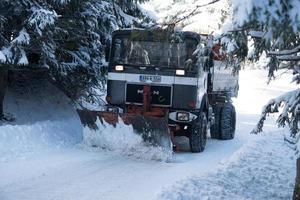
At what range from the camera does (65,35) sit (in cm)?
1289

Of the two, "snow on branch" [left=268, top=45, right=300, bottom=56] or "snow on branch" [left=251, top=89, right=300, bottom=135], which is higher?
"snow on branch" [left=268, top=45, right=300, bottom=56]

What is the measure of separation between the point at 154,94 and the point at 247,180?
10.4 feet

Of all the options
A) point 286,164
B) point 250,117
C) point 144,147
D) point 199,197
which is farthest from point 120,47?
point 250,117

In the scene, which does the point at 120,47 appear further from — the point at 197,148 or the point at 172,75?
the point at 197,148

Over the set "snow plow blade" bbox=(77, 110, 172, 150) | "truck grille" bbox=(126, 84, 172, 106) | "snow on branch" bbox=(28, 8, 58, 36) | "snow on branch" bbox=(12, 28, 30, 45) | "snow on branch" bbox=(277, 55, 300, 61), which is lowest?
"snow plow blade" bbox=(77, 110, 172, 150)

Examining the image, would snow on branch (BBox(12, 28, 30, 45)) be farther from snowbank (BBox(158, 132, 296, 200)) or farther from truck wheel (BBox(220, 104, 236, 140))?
truck wheel (BBox(220, 104, 236, 140))

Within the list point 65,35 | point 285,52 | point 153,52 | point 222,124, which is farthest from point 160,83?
point 285,52

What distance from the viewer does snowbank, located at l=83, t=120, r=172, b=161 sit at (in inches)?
414

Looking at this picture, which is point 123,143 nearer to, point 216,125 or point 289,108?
point 216,125

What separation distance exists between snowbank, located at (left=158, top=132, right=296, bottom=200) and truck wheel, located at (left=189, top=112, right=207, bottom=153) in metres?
0.75

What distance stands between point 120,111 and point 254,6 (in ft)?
24.6

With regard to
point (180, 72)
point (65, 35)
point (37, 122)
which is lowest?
point (37, 122)

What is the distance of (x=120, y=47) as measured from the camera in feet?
38.4

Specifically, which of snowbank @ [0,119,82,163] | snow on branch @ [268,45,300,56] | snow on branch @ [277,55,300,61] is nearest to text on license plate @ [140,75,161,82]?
snowbank @ [0,119,82,163]
